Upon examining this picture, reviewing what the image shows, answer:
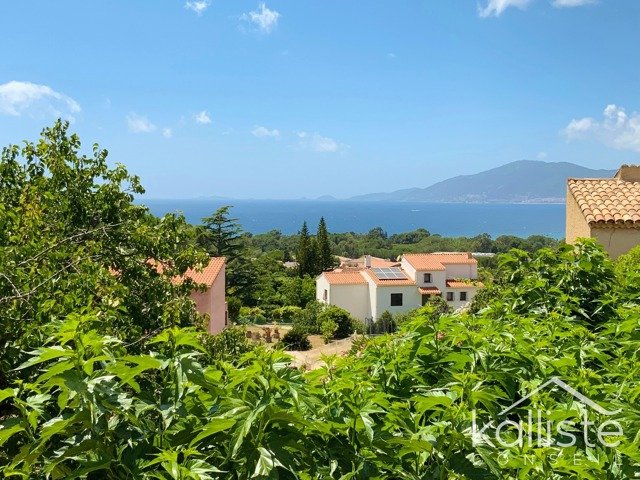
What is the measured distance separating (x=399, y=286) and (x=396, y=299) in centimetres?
119

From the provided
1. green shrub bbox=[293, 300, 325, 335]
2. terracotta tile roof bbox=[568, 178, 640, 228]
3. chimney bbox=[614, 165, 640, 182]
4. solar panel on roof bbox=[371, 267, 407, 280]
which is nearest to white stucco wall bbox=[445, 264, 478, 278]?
solar panel on roof bbox=[371, 267, 407, 280]

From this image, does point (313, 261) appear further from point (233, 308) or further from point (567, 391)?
point (567, 391)

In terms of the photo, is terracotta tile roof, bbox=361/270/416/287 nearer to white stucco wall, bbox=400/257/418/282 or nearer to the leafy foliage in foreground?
white stucco wall, bbox=400/257/418/282

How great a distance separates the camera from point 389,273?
48.4m

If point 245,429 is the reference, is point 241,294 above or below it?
below

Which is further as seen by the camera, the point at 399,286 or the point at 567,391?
the point at 399,286

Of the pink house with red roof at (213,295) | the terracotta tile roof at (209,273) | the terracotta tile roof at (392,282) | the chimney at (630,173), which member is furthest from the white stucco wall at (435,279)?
the chimney at (630,173)

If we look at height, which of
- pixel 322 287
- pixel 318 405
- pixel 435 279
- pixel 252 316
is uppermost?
pixel 318 405

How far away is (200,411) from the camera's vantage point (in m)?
1.77

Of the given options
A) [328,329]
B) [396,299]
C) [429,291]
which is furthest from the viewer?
[429,291]

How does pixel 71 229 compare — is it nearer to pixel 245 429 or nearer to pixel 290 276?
pixel 245 429

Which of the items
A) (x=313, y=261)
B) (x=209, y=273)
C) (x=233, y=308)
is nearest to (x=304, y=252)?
(x=313, y=261)

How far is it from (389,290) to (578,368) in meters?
43.7

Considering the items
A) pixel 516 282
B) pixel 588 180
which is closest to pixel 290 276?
pixel 588 180
